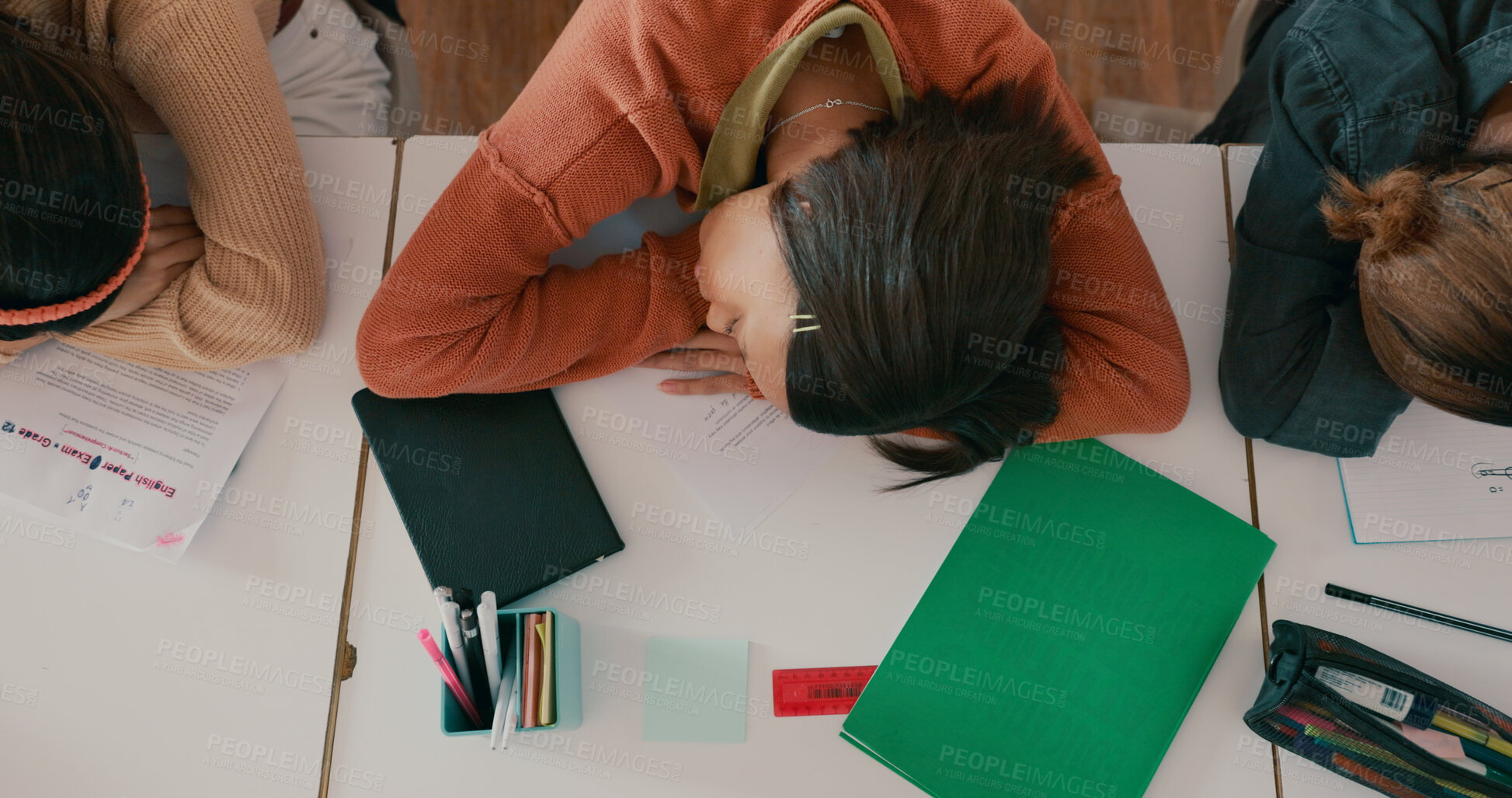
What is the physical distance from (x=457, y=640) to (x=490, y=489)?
7.4 inches

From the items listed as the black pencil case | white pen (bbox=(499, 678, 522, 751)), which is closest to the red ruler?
white pen (bbox=(499, 678, 522, 751))

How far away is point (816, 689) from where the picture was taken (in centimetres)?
103

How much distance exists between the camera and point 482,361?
101 cm

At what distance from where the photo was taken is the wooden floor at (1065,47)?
6.17ft

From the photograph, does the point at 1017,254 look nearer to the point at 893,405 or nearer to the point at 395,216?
the point at 893,405

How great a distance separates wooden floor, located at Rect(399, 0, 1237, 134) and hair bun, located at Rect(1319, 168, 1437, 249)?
3.26ft

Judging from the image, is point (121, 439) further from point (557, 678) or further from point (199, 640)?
point (557, 678)

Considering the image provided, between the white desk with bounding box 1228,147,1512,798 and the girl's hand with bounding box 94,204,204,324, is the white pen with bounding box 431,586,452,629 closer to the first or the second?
the girl's hand with bounding box 94,204,204,324

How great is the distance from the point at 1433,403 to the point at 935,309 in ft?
1.89

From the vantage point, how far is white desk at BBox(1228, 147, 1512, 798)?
103 centimetres

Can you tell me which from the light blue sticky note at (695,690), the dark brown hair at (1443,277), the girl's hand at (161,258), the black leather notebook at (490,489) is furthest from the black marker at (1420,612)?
the girl's hand at (161,258)

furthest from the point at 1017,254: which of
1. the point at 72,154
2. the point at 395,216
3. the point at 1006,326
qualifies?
the point at 72,154

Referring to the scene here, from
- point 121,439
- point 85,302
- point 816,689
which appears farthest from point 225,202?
point 816,689

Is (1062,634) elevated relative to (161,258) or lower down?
lower down
